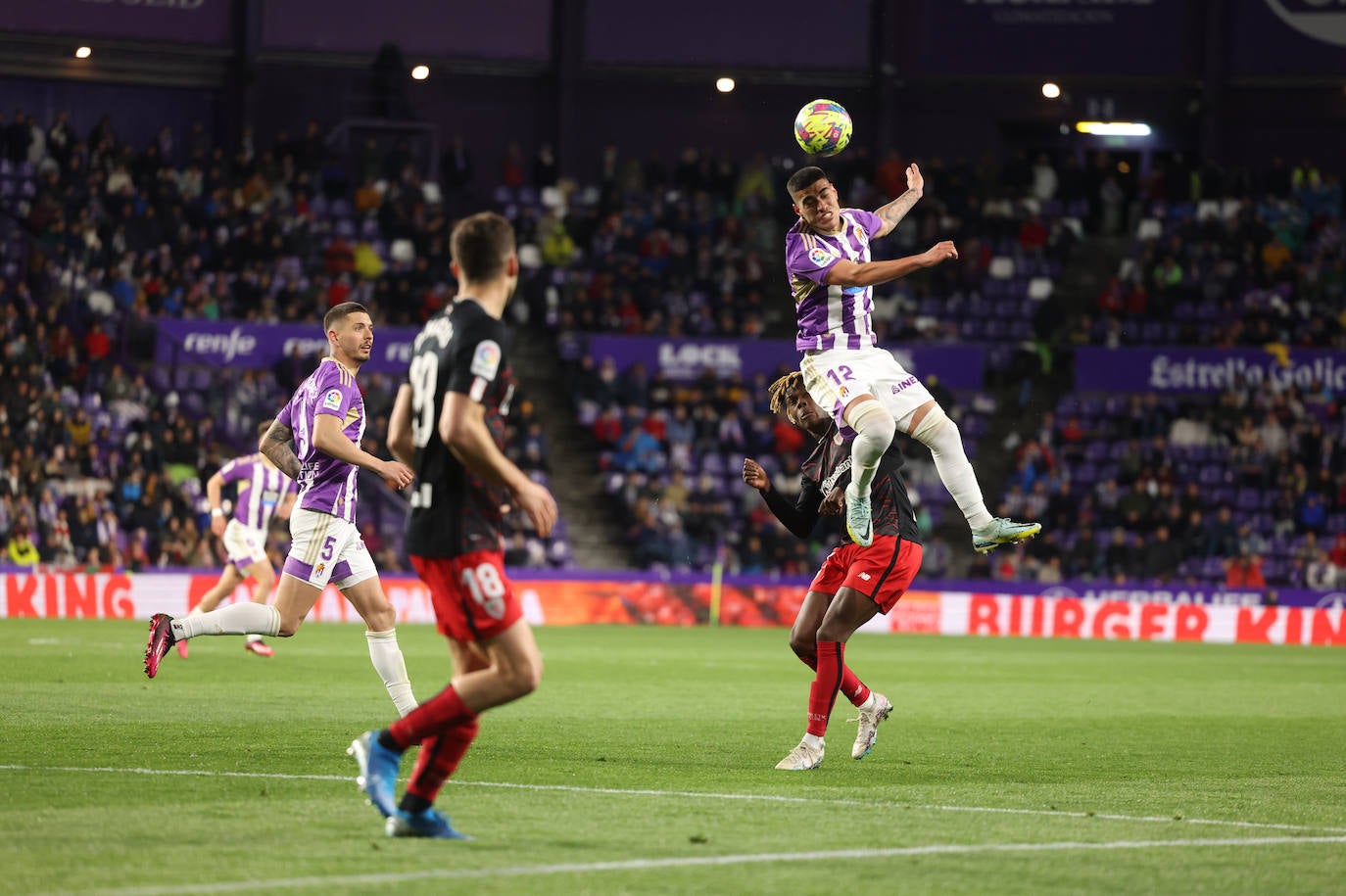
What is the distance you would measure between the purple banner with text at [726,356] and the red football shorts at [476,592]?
2673 cm

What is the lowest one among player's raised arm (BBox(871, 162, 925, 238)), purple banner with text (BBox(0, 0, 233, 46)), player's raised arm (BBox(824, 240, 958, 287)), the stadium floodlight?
player's raised arm (BBox(824, 240, 958, 287))

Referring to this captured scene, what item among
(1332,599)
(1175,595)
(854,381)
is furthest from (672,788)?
(1332,599)

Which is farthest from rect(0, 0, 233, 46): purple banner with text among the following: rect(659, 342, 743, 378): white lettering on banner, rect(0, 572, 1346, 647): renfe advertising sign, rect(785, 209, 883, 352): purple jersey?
rect(785, 209, 883, 352): purple jersey

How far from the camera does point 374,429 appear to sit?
30.9 m

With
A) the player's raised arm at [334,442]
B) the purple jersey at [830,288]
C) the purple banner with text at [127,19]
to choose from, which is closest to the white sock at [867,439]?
the purple jersey at [830,288]


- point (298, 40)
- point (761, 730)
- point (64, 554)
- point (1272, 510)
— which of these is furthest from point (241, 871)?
point (298, 40)

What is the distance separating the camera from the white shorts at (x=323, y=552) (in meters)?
11.6

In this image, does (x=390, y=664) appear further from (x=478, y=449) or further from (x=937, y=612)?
(x=937, y=612)

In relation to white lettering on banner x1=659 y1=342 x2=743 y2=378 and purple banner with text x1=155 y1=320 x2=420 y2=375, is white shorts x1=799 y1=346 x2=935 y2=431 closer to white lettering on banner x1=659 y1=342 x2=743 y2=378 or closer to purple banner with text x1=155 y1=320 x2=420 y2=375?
purple banner with text x1=155 y1=320 x2=420 y2=375

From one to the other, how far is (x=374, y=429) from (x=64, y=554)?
18.0ft

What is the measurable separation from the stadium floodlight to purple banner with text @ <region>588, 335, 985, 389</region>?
10002 mm

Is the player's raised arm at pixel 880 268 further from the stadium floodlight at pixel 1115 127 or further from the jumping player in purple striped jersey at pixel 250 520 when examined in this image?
the stadium floodlight at pixel 1115 127

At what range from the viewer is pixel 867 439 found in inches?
420

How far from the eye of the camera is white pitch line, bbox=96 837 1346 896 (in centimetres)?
612
